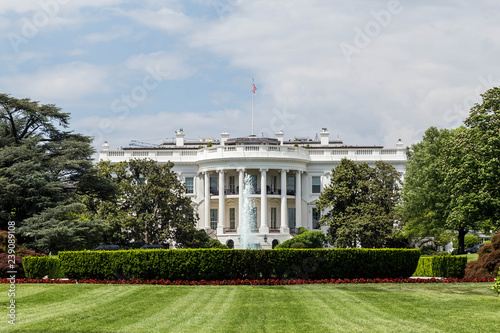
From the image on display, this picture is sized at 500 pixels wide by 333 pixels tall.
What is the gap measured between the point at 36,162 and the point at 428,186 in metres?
25.7

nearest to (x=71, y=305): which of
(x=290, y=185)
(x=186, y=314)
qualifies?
(x=186, y=314)

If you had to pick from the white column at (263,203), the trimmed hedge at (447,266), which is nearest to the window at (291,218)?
the white column at (263,203)

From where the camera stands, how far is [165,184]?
54.4 metres

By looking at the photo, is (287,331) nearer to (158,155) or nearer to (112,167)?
(112,167)

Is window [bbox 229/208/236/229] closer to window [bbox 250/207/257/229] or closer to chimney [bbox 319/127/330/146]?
window [bbox 250/207/257/229]

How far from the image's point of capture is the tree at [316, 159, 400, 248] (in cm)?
5162

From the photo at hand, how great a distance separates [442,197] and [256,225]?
85.0ft

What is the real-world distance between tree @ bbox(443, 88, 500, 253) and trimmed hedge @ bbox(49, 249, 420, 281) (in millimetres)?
11964

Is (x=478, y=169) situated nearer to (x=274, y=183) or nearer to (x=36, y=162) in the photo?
(x=36, y=162)

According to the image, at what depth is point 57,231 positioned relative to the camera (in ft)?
103

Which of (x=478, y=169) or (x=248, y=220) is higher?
(x=478, y=169)

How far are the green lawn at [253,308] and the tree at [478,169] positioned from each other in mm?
12551

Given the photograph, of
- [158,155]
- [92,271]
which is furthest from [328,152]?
[92,271]

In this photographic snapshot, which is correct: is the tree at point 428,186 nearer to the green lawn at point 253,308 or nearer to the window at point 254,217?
the window at point 254,217
